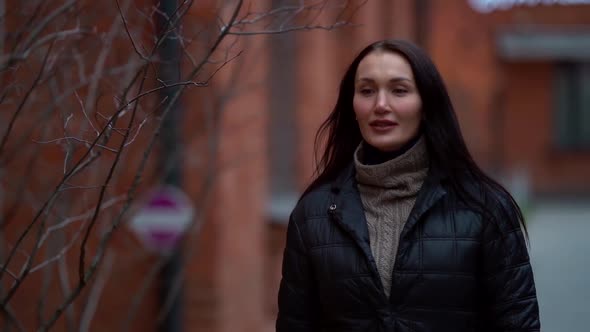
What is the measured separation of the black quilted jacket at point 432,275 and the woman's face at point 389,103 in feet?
0.56

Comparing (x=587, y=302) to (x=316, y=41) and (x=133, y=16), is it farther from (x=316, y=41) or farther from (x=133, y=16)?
(x=133, y=16)

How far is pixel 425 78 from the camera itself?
10.0 ft

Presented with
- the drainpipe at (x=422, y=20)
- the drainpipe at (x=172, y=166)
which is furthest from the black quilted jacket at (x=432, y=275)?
the drainpipe at (x=422, y=20)

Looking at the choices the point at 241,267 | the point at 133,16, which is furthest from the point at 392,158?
the point at 241,267

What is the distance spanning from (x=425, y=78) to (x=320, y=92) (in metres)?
9.57

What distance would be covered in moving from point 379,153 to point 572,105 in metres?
27.8

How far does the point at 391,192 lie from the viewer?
3053mm

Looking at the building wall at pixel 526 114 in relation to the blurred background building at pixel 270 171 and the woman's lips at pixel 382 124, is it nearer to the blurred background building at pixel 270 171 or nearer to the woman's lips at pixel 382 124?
the blurred background building at pixel 270 171

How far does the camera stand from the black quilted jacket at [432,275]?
9.45 feet

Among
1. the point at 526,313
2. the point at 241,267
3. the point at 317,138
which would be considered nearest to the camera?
the point at 526,313

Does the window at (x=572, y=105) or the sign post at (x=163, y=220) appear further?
the window at (x=572, y=105)

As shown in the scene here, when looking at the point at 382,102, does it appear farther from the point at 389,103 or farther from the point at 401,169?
the point at 401,169

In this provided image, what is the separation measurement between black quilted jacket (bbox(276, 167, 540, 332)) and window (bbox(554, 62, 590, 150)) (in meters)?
27.4

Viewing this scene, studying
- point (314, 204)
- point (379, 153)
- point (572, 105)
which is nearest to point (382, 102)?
point (379, 153)
